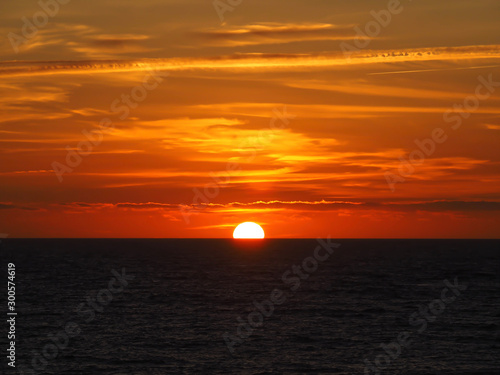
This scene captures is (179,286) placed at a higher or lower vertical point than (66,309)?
higher

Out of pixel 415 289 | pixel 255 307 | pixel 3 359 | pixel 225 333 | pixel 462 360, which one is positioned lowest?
pixel 462 360

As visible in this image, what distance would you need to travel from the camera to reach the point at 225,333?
6231 cm

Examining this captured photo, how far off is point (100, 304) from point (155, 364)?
34.2 m

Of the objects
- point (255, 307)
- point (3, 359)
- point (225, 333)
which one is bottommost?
point (3, 359)

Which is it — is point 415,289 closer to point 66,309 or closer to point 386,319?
point 386,319

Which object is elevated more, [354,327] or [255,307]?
[255,307]

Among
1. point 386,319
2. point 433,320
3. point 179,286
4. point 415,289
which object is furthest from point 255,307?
point 415,289

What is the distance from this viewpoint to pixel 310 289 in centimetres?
10419

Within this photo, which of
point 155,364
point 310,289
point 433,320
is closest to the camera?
point 155,364

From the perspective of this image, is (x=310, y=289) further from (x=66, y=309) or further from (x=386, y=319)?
(x=66, y=309)

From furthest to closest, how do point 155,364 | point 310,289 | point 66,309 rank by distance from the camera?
point 310,289, point 66,309, point 155,364

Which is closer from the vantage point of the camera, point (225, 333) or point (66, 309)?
point (225, 333)

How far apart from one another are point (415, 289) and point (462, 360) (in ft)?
182

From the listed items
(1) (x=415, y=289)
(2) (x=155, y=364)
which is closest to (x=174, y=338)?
(2) (x=155, y=364)
